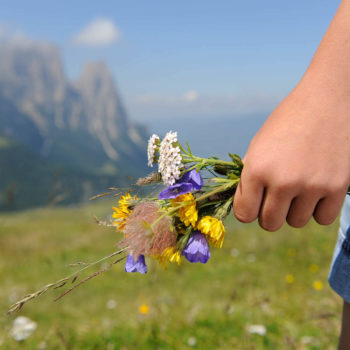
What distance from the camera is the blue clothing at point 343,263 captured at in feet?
6.71

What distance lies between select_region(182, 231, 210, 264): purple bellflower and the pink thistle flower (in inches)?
2.5

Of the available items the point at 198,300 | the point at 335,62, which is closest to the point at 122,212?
the point at 335,62

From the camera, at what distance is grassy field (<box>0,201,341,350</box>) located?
383cm

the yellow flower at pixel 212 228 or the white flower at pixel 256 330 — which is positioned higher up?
the yellow flower at pixel 212 228

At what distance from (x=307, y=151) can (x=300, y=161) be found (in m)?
0.05

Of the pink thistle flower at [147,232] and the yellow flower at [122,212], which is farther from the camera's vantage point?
the yellow flower at [122,212]

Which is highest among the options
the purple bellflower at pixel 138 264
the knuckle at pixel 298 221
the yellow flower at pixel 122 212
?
the knuckle at pixel 298 221

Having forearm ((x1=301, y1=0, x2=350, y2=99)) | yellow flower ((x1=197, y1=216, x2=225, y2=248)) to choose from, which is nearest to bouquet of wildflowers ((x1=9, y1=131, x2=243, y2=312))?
yellow flower ((x1=197, y1=216, x2=225, y2=248))

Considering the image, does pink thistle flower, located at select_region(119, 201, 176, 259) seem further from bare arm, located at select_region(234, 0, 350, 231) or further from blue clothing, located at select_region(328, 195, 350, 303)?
blue clothing, located at select_region(328, 195, 350, 303)

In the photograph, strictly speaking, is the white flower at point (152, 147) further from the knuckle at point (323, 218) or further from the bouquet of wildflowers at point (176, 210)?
the knuckle at point (323, 218)

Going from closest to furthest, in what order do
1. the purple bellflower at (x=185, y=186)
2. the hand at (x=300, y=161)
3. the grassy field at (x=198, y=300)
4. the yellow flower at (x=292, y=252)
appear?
the hand at (x=300, y=161) → the purple bellflower at (x=185, y=186) → the grassy field at (x=198, y=300) → the yellow flower at (x=292, y=252)

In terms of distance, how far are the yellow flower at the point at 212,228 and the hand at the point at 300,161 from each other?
11cm

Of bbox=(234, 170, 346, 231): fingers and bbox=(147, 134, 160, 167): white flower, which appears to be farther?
bbox=(147, 134, 160, 167): white flower

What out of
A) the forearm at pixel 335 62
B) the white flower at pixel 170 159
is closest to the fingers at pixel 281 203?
the white flower at pixel 170 159
